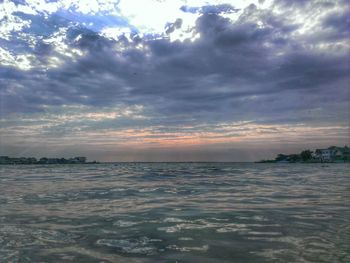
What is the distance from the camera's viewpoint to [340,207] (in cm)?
1350

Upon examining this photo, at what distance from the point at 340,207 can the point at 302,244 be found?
6510 millimetres

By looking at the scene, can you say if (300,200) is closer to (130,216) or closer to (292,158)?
(130,216)

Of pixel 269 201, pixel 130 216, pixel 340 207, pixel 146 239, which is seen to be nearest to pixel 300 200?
pixel 269 201

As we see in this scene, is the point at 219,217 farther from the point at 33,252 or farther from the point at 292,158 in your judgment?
the point at 292,158

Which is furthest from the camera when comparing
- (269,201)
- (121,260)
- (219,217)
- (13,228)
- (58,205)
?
(269,201)

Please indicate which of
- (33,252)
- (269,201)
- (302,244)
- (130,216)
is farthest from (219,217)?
(33,252)

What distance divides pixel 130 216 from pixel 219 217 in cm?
285

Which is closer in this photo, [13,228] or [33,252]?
[33,252]

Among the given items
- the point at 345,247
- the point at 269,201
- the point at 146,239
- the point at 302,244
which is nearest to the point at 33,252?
the point at 146,239

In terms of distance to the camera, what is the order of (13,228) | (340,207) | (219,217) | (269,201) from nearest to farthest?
(13,228) < (219,217) < (340,207) < (269,201)

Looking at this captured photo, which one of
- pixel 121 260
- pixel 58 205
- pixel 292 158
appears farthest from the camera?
pixel 292 158

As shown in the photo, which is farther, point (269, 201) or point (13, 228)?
point (269, 201)

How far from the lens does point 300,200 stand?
16.0m

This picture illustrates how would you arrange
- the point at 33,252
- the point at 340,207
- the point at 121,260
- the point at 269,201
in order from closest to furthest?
1. the point at 121,260
2. the point at 33,252
3. the point at 340,207
4. the point at 269,201
